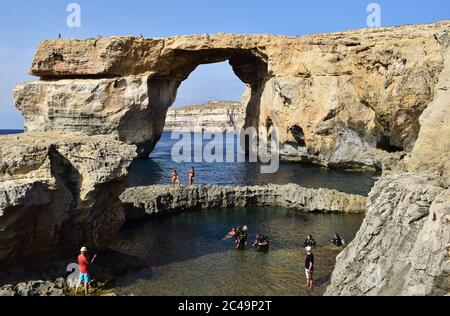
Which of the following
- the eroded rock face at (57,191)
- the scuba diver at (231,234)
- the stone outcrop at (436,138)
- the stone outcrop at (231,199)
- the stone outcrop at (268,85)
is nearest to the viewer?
the stone outcrop at (436,138)

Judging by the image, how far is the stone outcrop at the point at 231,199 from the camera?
26.2m

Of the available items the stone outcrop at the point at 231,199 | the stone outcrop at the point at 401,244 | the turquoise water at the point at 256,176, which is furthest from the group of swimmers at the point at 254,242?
the turquoise water at the point at 256,176

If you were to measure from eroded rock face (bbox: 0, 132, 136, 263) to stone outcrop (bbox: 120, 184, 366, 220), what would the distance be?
857 centimetres

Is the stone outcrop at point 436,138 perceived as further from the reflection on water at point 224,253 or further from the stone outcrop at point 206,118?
the stone outcrop at point 206,118

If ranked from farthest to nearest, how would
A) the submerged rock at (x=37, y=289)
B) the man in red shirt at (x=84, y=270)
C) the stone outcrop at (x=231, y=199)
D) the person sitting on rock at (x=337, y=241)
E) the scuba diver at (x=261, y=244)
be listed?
the stone outcrop at (x=231, y=199)
the person sitting on rock at (x=337, y=241)
the scuba diver at (x=261, y=244)
the man in red shirt at (x=84, y=270)
the submerged rock at (x=37, y=289)

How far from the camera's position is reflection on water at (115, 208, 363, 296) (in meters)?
15.3

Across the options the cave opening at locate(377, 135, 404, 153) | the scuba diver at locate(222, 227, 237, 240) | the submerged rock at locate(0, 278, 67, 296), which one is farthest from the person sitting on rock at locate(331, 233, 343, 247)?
the cave opening at locate(377, 135, 404, 153)

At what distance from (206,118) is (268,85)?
307ft

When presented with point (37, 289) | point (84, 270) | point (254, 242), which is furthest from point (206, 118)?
point (37, 289)

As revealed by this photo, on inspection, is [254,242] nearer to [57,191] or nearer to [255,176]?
[57,191]

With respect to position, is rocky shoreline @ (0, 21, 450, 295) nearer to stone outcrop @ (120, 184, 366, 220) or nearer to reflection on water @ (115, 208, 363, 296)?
stone outcrop @ (120, 184, 366, 220)

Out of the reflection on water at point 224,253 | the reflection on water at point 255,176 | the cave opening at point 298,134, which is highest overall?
the cave opening at point 298,134

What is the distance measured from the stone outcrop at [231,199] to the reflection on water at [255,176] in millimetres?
6924
